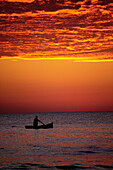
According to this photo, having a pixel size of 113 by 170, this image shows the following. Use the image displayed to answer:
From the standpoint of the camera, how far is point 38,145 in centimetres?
3619

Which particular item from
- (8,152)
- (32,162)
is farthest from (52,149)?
(32,162)

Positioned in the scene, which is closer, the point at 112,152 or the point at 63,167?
the point at 63,167

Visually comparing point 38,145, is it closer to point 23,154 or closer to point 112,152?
point 23,154

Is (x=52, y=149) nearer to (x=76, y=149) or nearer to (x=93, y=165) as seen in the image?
(x=76, y=149)

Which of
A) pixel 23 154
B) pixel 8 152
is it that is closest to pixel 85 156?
pixel 23 154

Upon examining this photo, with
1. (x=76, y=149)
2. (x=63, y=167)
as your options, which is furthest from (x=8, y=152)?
(x=63, y=167)

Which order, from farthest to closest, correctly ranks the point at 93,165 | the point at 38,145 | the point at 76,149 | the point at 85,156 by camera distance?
the point at 38,145 → the point at 76,149 → the point at 85,156 → the point at 93,165

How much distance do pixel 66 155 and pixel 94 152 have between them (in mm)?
2905

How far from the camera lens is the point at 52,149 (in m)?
32.6

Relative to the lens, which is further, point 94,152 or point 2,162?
point 94,152

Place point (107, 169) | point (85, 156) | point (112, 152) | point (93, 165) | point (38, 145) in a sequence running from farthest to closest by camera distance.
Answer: point (38, 145) → point (112, 152) → point (85, 156) → point (93, 165) → point (107, 169)

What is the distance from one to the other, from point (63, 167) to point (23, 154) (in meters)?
6.68

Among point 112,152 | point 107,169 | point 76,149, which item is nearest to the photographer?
point 107,169

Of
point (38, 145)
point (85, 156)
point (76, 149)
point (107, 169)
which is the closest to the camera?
point (107, 169)
